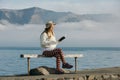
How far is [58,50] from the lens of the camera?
17641mm

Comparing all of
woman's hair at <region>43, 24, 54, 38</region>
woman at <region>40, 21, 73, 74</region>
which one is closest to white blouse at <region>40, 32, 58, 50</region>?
woman at <region>40, 21, 73, 74</region>

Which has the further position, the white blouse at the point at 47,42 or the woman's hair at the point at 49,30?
the woman's hair at the point at 49,30

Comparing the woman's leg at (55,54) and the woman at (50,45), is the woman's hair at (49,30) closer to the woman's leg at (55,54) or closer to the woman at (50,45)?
the woman at (50,45)

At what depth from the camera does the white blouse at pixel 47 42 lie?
17531 mm

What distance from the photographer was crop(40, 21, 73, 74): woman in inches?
691

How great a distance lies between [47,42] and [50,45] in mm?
224

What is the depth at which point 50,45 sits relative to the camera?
1770 centimetres

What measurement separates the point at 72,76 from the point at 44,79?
1.12 metres

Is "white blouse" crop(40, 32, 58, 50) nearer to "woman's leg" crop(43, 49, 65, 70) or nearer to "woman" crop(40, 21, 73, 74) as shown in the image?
"woman" crop(40, 21, 73, 74)

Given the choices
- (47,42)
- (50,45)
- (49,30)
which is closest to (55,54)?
(50,45)

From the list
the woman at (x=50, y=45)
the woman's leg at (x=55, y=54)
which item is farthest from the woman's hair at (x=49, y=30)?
the woman's leg at (x=55, y=54)

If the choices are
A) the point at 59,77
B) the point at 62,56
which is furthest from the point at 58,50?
the point at 59,77

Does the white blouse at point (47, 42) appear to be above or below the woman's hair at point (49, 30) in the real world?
below

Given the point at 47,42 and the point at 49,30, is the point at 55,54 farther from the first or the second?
the point at 49,30
